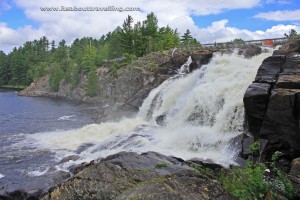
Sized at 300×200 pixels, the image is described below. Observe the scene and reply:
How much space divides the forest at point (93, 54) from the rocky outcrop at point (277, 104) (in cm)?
5149

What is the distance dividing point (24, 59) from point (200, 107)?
133792mm

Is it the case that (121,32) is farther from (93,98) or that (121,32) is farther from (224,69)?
(224,69)

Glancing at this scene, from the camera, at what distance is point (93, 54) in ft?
313

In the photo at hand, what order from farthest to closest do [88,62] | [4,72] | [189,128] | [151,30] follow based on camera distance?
[4,72]
[88,62]
[151,30]
[189,128]

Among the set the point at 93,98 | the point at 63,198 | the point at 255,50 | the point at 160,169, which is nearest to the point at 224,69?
the point at 255,50

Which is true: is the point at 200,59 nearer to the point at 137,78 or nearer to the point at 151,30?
the point at 137,78

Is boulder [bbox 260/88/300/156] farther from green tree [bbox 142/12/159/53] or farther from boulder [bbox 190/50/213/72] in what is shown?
green tree [bbox 142/12/159/53]

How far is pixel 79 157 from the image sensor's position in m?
24.7

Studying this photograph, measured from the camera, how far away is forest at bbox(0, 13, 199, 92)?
77500 millimetres

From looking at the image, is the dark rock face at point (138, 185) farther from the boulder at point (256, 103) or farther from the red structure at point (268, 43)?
the red structure at point (268, 43)

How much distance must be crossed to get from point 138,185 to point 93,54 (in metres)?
87.1

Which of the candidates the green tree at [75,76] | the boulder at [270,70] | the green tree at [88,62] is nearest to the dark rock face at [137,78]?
the green tree at [75,76]

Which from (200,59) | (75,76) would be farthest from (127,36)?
(200,59)

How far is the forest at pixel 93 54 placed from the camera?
77.5 metres
